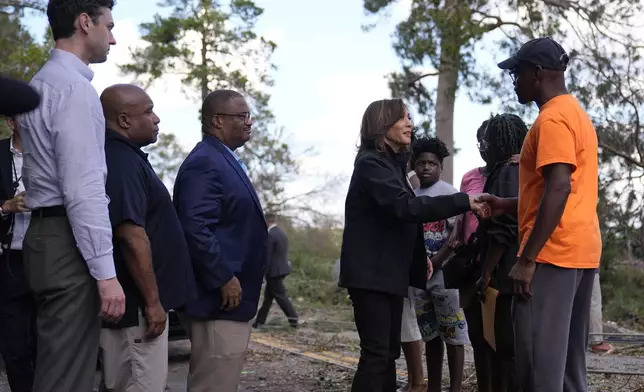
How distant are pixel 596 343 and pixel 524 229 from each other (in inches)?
232

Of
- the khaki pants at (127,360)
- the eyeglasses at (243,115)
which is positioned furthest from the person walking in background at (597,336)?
the khaki pants at (127,360)

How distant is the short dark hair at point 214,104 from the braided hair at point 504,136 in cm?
164

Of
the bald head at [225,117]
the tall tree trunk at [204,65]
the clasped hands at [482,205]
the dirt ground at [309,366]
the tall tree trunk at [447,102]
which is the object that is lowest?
the dirt ground at [309,366]

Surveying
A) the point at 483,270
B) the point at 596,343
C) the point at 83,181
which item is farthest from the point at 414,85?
the point at 83,181

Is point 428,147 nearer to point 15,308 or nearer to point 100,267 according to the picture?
point 15,308

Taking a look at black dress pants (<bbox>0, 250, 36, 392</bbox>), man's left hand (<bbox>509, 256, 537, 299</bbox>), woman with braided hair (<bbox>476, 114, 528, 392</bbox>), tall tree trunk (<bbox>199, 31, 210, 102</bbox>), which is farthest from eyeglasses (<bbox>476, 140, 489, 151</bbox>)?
tall tree trunk (<bbox>199, 31, 210, 102</bbox>)

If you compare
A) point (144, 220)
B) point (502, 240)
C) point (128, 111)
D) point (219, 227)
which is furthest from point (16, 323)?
point (502, 240)

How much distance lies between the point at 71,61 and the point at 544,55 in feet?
7.32

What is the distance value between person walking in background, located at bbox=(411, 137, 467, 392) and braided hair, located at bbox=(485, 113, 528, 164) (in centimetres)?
75

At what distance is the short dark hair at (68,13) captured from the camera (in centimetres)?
350

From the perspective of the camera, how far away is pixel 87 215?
324cm

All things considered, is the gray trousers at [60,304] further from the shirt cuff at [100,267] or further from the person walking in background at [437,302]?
the person walking in background at [437,302]

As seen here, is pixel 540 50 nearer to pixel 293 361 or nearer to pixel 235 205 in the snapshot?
pixel 235 205

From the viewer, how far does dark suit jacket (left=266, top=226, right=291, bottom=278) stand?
1407cm
